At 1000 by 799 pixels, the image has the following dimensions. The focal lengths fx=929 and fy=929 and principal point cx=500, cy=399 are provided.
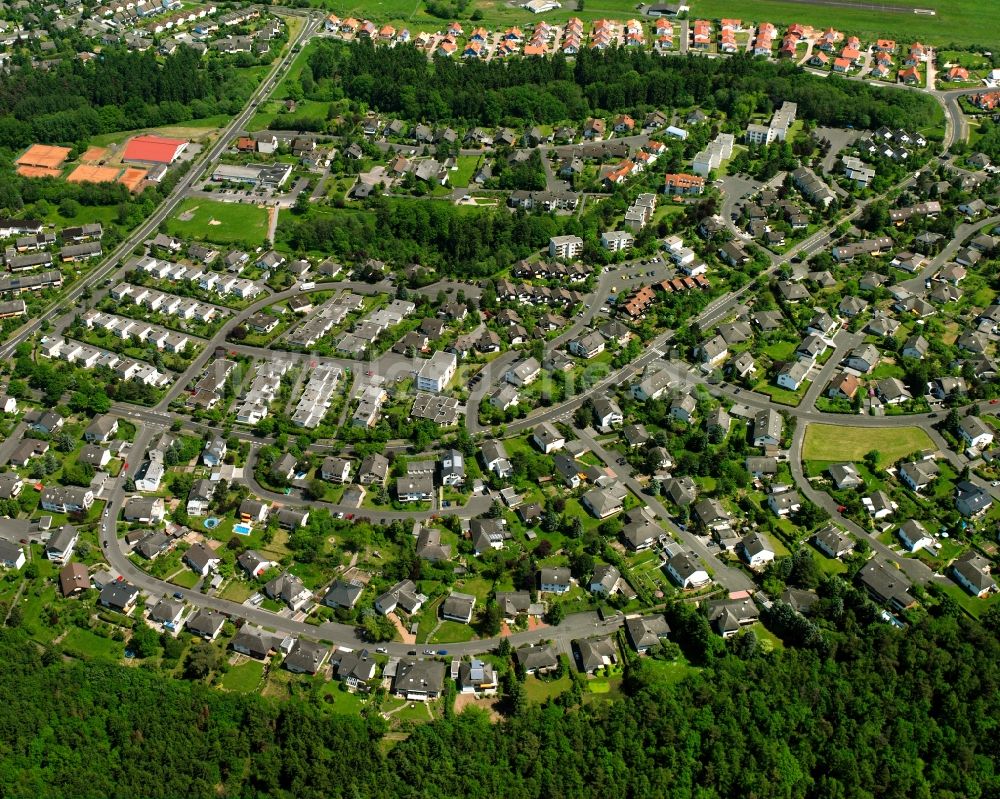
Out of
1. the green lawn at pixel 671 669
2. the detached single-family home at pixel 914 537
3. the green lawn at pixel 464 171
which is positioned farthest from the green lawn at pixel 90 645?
the green lawn at pixel 464 171

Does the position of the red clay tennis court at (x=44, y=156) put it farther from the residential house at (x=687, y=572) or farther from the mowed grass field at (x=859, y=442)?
the mowed grass field at (x=859, y=442)

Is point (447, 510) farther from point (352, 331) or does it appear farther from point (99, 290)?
point (99, 290)

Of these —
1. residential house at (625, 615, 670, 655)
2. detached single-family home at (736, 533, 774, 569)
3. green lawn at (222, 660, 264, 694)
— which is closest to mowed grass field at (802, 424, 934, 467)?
detached single-family home at (736, 533, 774, 569)

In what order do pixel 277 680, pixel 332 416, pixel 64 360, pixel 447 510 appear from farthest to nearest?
pixel 64 360, pixel 332 416, pixel 447 510, pixel 277 680

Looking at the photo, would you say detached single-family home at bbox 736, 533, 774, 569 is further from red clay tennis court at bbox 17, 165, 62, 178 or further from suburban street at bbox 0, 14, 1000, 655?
red clay tennis court at bbox 17, 165, 62, 178

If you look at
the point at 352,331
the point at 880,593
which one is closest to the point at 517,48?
the point at 352,331
